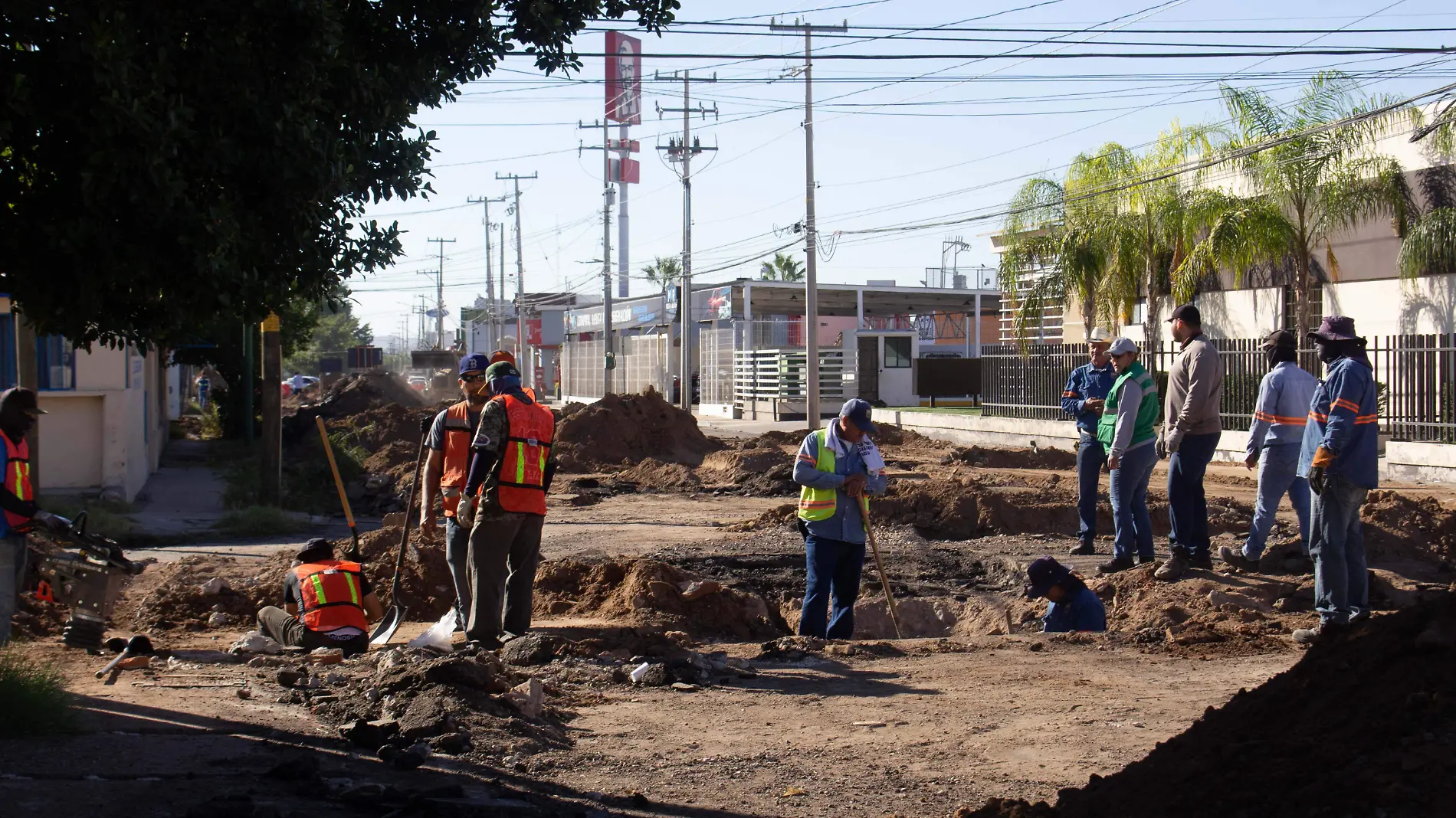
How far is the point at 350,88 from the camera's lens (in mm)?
5602

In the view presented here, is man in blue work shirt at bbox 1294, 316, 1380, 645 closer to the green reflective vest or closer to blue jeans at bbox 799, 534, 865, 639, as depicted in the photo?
the green reflective vest

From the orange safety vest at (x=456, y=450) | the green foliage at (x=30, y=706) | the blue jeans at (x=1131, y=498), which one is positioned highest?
the orange safety vest at (x=456, y=450)

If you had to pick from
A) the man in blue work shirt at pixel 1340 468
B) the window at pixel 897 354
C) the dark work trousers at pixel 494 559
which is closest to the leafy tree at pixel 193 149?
the dark work trousers at pixel 494 559

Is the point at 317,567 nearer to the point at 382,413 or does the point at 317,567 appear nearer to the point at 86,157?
the point at 86,157

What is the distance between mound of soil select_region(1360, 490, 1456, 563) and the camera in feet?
34.2

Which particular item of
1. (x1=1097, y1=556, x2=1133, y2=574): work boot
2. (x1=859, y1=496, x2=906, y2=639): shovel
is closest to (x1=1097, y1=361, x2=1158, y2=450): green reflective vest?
(x1=1097, y1=556, x2=1133, y2=574): work boot

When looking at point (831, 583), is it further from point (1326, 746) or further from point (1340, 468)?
point (1326, 746)

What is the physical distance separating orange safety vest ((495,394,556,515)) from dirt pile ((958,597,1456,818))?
4177 mm

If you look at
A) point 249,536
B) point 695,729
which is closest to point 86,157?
point 695,729

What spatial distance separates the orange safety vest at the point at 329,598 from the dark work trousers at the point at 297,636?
0.05 metres

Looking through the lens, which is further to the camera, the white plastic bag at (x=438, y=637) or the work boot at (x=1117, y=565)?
the work boot at (x=1117, y=565)

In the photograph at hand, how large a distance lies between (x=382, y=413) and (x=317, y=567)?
964 inches

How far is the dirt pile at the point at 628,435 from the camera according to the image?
2483 centimetres

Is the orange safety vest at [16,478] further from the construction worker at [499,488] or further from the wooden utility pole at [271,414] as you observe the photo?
the wooden utility pole at [271,414]
